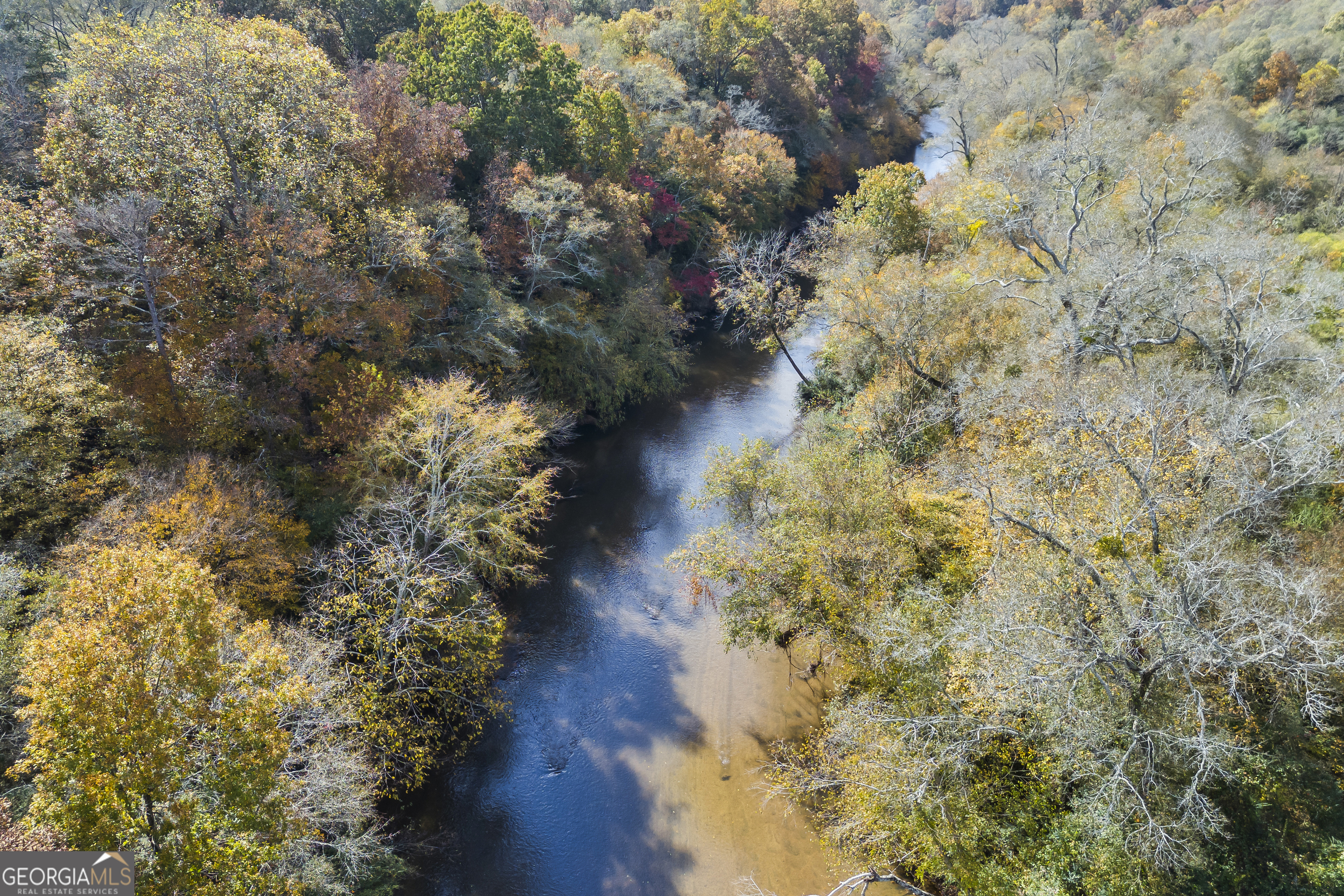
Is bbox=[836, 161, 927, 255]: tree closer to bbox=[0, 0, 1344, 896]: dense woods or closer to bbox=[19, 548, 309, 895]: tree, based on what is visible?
bbox=[0, 0, 1344, 896]: dense woods

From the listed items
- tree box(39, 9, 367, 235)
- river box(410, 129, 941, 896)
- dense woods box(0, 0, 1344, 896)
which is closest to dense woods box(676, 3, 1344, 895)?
dense woods box(0, 0, 1344, 896)

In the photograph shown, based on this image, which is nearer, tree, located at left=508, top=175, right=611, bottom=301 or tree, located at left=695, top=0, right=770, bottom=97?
tree, located at left=508, top=175, right=611, bottom=301

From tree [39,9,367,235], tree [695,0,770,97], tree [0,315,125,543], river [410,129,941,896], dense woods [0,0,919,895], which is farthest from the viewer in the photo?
tree [695,0,770,97]

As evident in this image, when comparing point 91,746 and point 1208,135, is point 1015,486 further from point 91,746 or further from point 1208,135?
point 1208,135

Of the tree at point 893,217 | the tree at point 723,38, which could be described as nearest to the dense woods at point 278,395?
the tree at point 893,217

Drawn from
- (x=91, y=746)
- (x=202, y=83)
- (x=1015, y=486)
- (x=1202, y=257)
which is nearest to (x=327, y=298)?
(x=202, y=83)

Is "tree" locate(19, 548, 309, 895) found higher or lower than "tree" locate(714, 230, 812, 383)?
higher

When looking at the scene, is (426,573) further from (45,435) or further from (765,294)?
(765,294)
